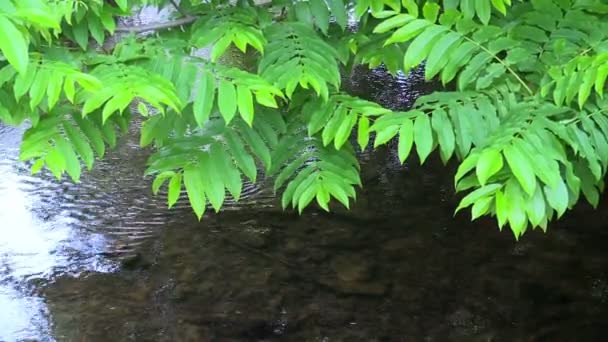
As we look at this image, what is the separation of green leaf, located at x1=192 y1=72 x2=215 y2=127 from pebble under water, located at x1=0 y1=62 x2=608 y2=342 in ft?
7.45

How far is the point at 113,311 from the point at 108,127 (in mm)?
2290

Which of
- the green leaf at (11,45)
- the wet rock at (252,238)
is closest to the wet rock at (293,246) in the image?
the wet rock at (252,238)

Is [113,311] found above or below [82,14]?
below

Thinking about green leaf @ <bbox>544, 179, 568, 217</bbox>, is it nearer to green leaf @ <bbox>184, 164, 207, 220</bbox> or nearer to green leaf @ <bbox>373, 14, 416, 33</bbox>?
green leaf @ <bbox>373, 14, 416, 33</bbox>

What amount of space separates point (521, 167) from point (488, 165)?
71 mm

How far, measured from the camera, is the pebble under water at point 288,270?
3.66 meters

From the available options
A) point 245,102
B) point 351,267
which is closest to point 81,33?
point 245,102

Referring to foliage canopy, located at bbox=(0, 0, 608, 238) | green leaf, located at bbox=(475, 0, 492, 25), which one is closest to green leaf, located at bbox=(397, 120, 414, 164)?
foliage canopy, located at bbox=(0, 0, 608, 238)

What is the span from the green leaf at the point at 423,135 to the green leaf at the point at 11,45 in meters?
0.97

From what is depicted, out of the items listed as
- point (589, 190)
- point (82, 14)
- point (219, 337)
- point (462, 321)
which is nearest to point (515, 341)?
point (462, 321)

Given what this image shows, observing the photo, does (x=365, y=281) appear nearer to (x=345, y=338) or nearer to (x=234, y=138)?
(x=345, y=338)

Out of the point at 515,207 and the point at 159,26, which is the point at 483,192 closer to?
the point at 515,207

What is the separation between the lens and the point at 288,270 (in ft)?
13.4

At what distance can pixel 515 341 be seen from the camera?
3.51m
